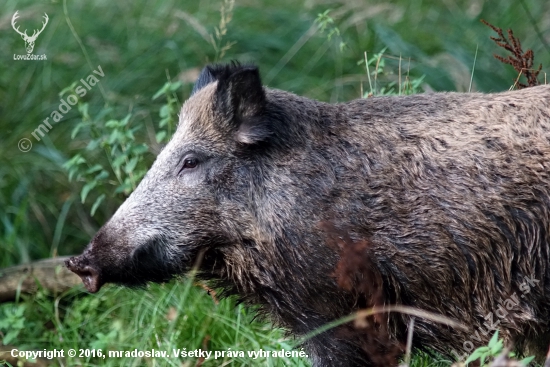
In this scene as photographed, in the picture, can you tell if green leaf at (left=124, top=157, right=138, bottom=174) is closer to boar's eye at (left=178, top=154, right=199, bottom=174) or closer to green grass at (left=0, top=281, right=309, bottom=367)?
green grass at (left=0, top=281, right=309, bottom=367)

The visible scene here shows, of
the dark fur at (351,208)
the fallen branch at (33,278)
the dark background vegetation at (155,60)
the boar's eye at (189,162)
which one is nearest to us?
the dark fur at (351,208)

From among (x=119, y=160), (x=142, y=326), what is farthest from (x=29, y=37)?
(x=142, y=326)

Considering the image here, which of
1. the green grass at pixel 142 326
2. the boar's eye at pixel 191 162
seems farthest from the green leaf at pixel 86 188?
the boar's eye at pixel 191 162

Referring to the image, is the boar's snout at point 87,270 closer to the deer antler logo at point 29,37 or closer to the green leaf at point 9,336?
the green leaf at point 9,336

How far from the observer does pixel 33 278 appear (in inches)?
218

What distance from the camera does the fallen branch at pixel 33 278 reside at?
5539 millimetres

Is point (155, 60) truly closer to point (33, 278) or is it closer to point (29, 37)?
point (29, 37)

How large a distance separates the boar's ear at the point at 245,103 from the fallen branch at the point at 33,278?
2.19 m

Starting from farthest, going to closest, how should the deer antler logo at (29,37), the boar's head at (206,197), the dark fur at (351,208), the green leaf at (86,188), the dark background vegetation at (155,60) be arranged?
the deer antler logo at (29,37), the dark background vegetation at (155,60), the green leaf at (86,188), the boar's head at (206,197), the dark fur at (351,208)

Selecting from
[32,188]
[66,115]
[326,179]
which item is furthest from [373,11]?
[326,179]

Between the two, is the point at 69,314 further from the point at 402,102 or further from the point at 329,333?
the point at 402,102

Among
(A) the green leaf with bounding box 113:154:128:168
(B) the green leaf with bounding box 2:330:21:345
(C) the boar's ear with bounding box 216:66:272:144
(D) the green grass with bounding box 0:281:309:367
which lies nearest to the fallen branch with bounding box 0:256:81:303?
(D) the green grass with bounding box 0:281:309:367

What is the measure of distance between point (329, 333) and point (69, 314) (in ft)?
8.16

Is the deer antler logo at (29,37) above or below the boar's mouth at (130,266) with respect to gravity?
above
